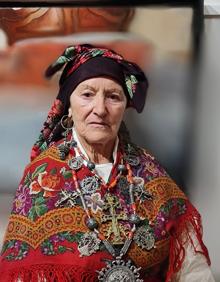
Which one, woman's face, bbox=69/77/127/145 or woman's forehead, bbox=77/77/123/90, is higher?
woman's forehead, bbox=77/77/123/90

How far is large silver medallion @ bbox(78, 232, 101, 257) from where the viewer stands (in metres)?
1.41

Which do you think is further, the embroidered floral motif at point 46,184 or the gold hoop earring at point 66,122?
the gold hoop earring at point 66,122

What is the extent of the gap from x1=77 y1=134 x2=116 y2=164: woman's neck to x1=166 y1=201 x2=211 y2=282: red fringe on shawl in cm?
24

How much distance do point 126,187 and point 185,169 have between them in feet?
1.50

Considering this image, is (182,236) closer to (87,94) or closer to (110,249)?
(110,249)

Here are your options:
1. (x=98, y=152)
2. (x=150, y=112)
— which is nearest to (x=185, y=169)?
(x=150, y=112)

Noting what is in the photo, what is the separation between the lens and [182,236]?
157 cm

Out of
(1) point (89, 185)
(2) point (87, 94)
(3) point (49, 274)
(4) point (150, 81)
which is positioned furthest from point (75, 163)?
(4) point (150, 81)

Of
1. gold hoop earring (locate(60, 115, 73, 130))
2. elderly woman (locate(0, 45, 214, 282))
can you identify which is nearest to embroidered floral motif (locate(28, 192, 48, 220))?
elderly woman (locate(0, 45, 214, 282))

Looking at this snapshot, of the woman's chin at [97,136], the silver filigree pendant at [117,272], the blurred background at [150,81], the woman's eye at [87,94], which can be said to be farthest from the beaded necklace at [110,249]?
the blurred background at [150,81]

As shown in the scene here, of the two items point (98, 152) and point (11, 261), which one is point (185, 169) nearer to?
point (98, 152)

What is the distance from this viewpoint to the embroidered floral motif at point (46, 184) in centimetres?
146

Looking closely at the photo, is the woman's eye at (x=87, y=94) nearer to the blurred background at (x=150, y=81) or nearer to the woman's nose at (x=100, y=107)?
the woman's nose at (x=100, y=107)

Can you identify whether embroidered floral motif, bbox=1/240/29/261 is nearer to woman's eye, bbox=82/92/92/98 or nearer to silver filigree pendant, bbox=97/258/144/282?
silver filigree pendant, bbox=97/258/144/282
